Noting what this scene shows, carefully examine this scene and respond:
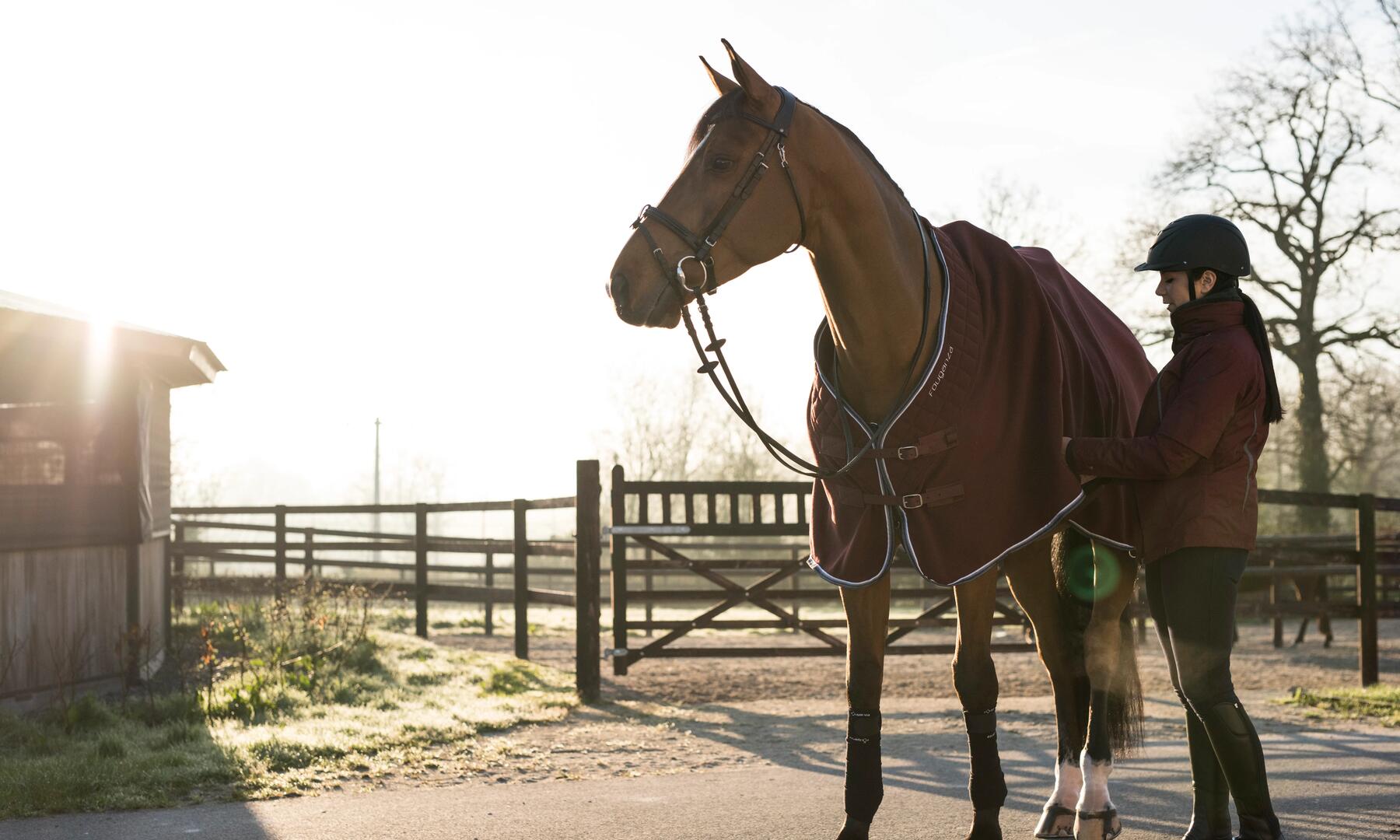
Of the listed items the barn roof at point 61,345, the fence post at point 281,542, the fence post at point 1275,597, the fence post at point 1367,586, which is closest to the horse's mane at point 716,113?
the barn roof at point 61,345

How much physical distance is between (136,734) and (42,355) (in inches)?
148

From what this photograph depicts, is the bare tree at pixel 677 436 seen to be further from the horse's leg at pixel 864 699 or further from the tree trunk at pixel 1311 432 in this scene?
the horse's leg at pixel 864 699

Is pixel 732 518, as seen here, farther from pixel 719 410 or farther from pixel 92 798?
pixel 719 410

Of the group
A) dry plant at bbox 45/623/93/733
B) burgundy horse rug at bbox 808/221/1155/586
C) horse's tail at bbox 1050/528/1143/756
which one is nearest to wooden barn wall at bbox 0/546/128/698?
dry plant at bbox 45/623/93/733

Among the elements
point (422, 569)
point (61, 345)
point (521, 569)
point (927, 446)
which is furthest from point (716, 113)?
point (422, 569)

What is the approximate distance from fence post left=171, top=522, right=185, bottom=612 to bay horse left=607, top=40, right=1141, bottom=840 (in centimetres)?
1137

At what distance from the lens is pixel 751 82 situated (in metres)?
3.18

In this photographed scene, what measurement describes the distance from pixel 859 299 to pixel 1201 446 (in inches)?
43.2

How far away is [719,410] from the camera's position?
3975 cm

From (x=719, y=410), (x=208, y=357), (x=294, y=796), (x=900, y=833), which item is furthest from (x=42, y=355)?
(x=719, y=410)

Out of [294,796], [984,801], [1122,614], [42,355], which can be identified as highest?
[42,355]

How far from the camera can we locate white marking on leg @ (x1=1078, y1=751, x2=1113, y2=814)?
3806 millimetres

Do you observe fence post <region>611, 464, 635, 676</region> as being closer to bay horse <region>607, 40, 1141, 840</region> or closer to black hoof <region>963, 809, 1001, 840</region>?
bay horse <region>607, 40, 1141, 840</region>

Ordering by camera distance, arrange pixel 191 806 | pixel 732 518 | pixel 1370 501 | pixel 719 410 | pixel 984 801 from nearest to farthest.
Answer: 1. pixel 984 801
2. pixel 191 806
3. pixel 732 518
4. pixel 1370 501
5. pixel 719 410
